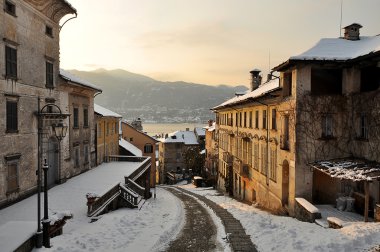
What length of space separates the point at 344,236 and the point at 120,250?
30.0ft

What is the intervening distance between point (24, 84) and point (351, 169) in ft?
64.4

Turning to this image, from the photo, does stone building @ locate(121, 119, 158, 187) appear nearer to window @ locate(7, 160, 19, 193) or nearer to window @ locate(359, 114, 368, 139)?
window @ locate(7, 160, 19, 193)

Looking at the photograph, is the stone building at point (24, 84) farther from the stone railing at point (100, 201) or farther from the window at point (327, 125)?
the window at point (327, 125)

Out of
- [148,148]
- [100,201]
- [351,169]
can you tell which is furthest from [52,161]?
[148,148]

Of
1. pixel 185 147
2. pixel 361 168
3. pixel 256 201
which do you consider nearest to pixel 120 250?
pixel 361 168

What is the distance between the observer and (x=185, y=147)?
80125 millimetres

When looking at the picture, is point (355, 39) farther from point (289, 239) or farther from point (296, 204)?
point (289, 239)

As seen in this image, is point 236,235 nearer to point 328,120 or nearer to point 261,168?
point 328,120

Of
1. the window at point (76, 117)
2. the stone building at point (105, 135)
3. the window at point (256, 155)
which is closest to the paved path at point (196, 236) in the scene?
the window at point (256, 155)

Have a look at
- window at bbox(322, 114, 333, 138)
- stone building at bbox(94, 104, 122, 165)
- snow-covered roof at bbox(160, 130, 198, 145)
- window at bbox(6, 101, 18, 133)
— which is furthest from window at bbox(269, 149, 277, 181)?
snow-covered roof at bbox(160, 130, 198, 145)

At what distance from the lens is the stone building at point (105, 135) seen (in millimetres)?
36594

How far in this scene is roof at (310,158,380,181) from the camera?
1546 cm

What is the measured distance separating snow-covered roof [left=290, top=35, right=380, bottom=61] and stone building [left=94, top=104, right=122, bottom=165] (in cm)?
2382

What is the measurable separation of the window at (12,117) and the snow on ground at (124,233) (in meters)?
6.77
